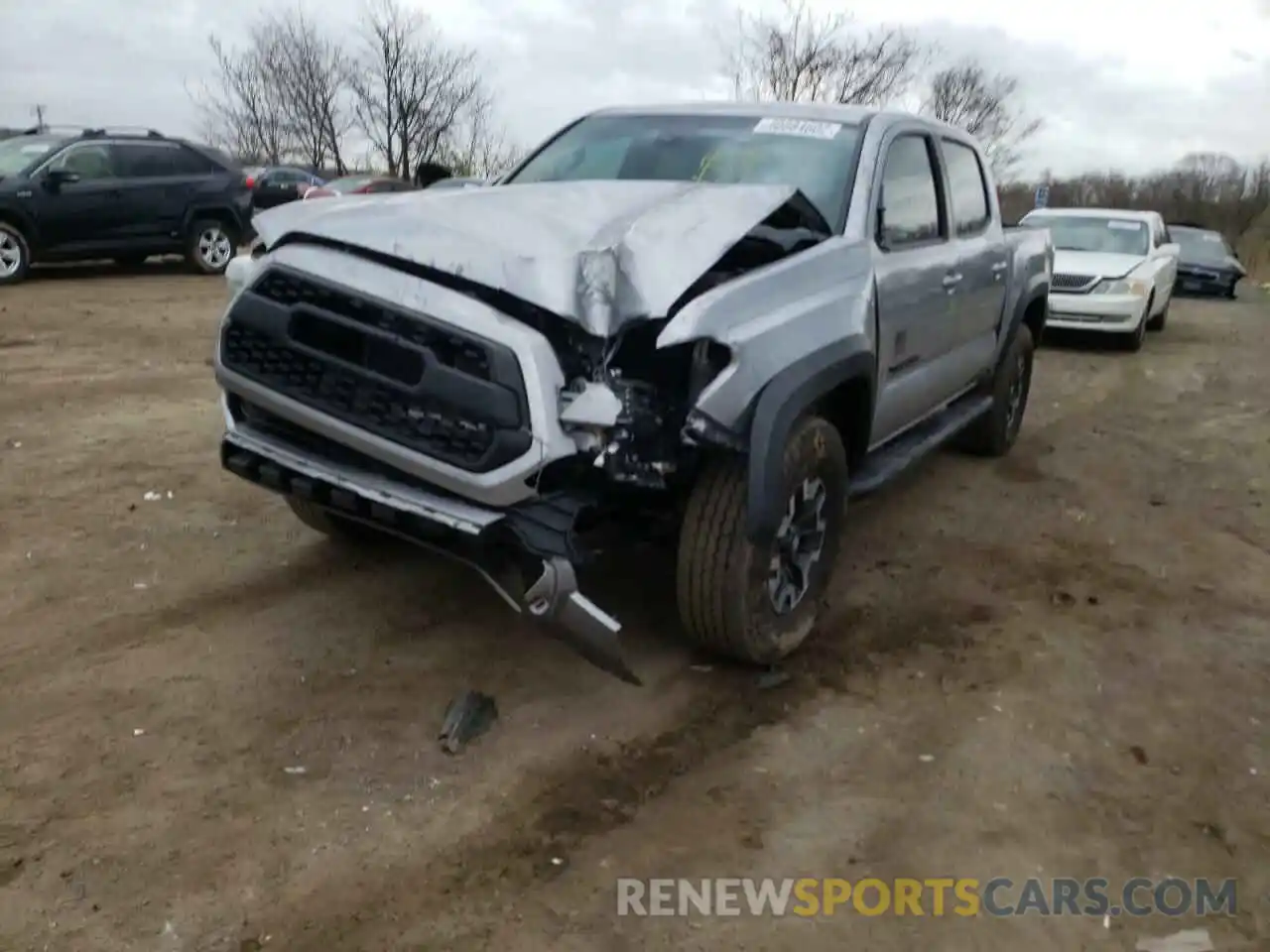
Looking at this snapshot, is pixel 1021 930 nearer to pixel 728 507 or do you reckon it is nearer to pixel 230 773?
pixel 728 507

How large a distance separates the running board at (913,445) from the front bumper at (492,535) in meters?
1.46

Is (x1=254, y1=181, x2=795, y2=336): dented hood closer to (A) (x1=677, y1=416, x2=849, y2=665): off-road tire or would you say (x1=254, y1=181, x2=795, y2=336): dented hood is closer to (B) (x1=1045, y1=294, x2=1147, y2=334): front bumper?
(A) (x1=677, y1=416, x2=849, y2=665): off-road tire

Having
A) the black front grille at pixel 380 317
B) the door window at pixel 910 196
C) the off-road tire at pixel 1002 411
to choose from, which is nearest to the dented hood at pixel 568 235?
the black front grille at pixel 380 317

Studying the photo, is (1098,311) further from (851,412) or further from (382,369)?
(382,369)

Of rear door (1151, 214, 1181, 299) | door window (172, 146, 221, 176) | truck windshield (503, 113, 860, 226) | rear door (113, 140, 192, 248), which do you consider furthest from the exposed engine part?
door window (172, 146, 221, 176)

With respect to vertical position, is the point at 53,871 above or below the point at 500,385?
below

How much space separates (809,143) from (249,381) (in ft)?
8.11

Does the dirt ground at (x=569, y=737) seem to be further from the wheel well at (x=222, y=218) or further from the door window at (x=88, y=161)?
the wheel well at (x=222, y=218)

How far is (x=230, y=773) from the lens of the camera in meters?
3.10

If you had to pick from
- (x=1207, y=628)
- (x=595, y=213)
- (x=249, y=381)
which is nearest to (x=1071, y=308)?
(x=1207, y=628)

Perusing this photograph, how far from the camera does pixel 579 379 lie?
10.3 ft

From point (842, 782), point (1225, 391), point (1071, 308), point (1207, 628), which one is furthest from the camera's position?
point (1071, 308)

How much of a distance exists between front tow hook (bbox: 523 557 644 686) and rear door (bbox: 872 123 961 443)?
5.72ft

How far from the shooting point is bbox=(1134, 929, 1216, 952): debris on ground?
262 cm
